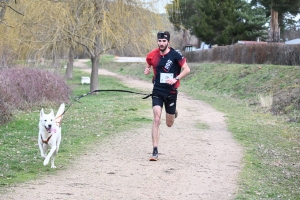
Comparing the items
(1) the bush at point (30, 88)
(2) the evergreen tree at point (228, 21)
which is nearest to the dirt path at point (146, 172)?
(1) the bush at point (30, 88)

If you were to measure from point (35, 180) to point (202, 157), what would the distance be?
3.47 meters

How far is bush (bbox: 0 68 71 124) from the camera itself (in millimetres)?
16859

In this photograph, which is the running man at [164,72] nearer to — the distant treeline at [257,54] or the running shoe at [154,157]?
the running shoe at [154,157]

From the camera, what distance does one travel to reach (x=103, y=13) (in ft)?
76.8

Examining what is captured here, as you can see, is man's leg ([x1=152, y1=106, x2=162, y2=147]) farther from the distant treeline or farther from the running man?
the distant treeline

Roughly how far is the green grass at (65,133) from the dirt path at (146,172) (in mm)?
385

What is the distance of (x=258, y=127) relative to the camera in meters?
14.1

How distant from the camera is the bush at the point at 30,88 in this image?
16859mm

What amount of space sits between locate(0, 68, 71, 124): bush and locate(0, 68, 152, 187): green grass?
68 centimetres

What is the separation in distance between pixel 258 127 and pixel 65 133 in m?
5.55

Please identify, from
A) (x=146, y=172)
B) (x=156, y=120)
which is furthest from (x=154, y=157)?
(x=146, y=172)

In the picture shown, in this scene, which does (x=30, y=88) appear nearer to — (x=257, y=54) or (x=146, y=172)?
(x=146, y=172)

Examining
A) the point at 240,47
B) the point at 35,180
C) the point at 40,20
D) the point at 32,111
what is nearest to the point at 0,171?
the point at 35,180

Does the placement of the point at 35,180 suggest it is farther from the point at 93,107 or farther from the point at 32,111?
the point at 93,107
